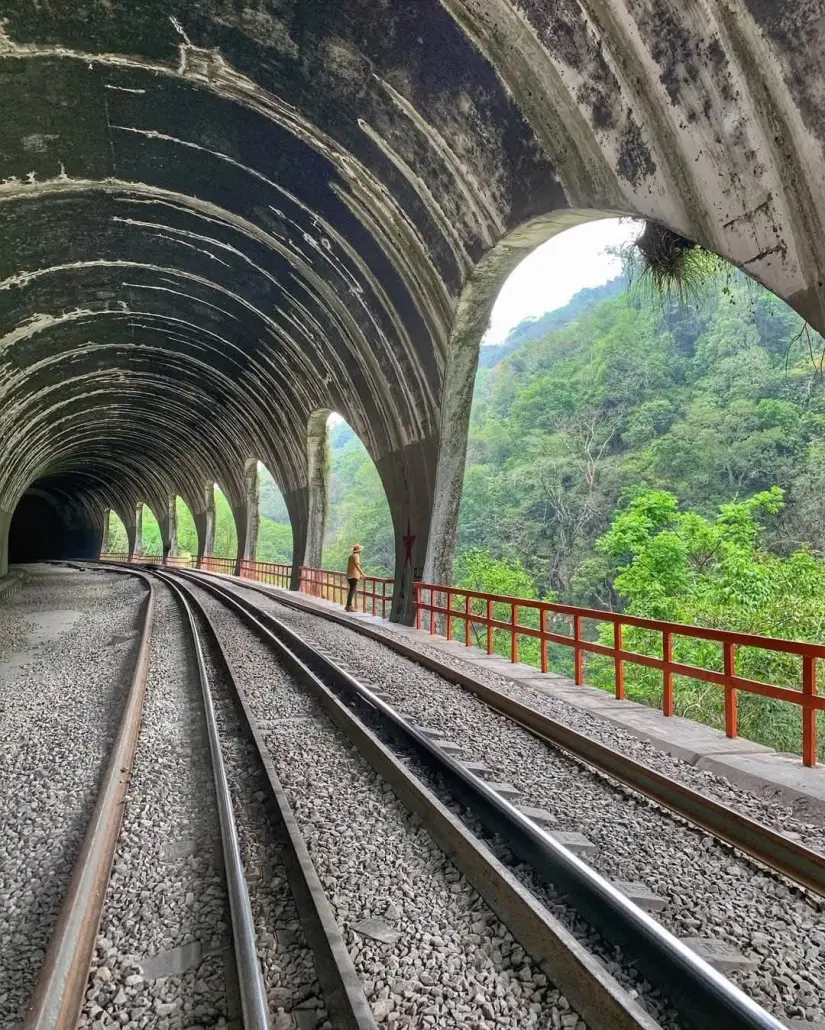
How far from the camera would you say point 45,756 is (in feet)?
18.5

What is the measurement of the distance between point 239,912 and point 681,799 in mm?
2528

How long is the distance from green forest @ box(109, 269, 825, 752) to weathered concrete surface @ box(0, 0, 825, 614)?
31.1 ft

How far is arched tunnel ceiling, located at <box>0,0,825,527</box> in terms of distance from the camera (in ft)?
16.2

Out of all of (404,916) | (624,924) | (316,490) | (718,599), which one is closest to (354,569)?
(316,490)

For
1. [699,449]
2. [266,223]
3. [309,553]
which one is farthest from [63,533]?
[266,223]

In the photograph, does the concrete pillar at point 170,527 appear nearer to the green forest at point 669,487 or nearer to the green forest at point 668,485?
the green forest at point 668,485

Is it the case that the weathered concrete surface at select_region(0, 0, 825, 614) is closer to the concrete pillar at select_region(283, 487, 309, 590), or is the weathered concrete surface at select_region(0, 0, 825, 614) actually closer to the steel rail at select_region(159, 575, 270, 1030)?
the steel rail at select_region(159, 575, 270, 1030)

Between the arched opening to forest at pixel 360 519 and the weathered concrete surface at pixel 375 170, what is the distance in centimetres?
669

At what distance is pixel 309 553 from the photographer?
22453 millimetres

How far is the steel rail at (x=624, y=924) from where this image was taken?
2291mm

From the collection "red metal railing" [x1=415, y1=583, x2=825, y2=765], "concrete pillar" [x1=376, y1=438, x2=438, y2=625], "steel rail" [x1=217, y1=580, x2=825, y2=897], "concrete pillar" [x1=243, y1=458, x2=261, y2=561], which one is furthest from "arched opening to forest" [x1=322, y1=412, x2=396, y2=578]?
"steel rail" [x1=217, y1=580, x2=825, y2=897]

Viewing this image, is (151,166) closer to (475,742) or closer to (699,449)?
(475,742)

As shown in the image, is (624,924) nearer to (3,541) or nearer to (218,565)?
(3,541)

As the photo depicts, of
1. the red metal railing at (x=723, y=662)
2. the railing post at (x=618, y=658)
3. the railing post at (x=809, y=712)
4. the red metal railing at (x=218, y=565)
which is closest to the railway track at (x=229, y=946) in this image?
the red metal railing at (x=723, y=662)
